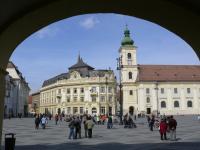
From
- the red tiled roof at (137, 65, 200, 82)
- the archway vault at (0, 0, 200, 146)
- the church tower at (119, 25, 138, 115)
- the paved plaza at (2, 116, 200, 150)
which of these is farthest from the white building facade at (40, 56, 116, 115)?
the archway vault at (0, 0, 200, 146)

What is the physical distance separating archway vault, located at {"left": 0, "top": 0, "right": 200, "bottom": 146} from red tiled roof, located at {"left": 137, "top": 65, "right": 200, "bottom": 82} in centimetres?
8645

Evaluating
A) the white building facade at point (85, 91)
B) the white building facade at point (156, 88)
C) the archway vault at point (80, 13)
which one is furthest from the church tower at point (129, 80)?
the archway vault at point (80, 13)

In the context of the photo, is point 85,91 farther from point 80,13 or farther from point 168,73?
point 80,13

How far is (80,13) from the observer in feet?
29.4

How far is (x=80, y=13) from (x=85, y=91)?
98303mm

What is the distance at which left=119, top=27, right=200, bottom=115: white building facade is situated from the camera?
9350 cm

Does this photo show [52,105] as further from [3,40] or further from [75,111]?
[3,40]

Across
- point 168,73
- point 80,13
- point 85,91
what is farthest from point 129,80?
point 80,13

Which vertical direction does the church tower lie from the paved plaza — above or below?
above

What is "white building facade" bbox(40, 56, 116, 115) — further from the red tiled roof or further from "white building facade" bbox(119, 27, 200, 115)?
the red tiled roof

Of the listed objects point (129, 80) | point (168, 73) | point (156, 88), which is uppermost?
point (168, 73)

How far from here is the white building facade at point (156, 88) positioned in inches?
3681

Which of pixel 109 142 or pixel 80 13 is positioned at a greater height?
pixel 80 13

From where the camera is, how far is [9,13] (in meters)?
7.87
